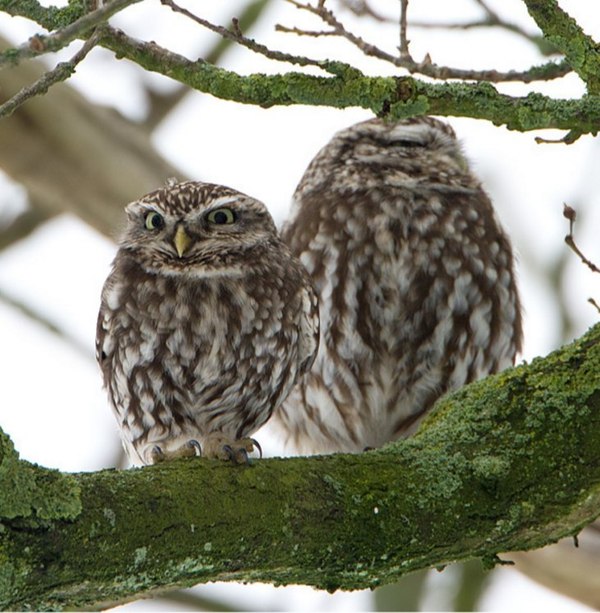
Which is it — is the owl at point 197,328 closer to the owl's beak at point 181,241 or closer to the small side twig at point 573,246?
the owl's beak at point 181,241

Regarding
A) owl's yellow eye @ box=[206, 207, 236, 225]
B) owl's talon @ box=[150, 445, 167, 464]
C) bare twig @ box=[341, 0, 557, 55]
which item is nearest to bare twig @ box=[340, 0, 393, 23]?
bare twig @ box=[341, 0, 557, 55]

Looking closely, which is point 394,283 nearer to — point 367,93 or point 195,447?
point 195,447

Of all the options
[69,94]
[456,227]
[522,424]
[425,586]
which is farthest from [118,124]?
[522,424]

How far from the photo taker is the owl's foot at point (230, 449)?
3035 millimetres

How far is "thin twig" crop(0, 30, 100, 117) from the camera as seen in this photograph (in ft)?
8.69

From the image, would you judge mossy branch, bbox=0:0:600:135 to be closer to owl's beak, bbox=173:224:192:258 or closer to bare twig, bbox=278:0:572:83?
bare twig, bbox=278:0:572:83

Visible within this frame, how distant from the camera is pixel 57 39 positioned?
253cm

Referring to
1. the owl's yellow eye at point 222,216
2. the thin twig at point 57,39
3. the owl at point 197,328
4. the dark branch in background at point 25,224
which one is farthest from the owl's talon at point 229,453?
the dark branch in background at point 25,224

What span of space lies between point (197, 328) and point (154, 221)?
523 millimetres

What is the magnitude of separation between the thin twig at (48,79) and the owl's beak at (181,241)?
1.30m

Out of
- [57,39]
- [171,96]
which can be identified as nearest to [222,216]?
[57,39]

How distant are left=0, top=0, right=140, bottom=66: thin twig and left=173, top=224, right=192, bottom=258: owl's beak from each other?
62.6 inches

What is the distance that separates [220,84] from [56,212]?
2916mm

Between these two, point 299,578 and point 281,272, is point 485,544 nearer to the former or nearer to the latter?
point 299,578
